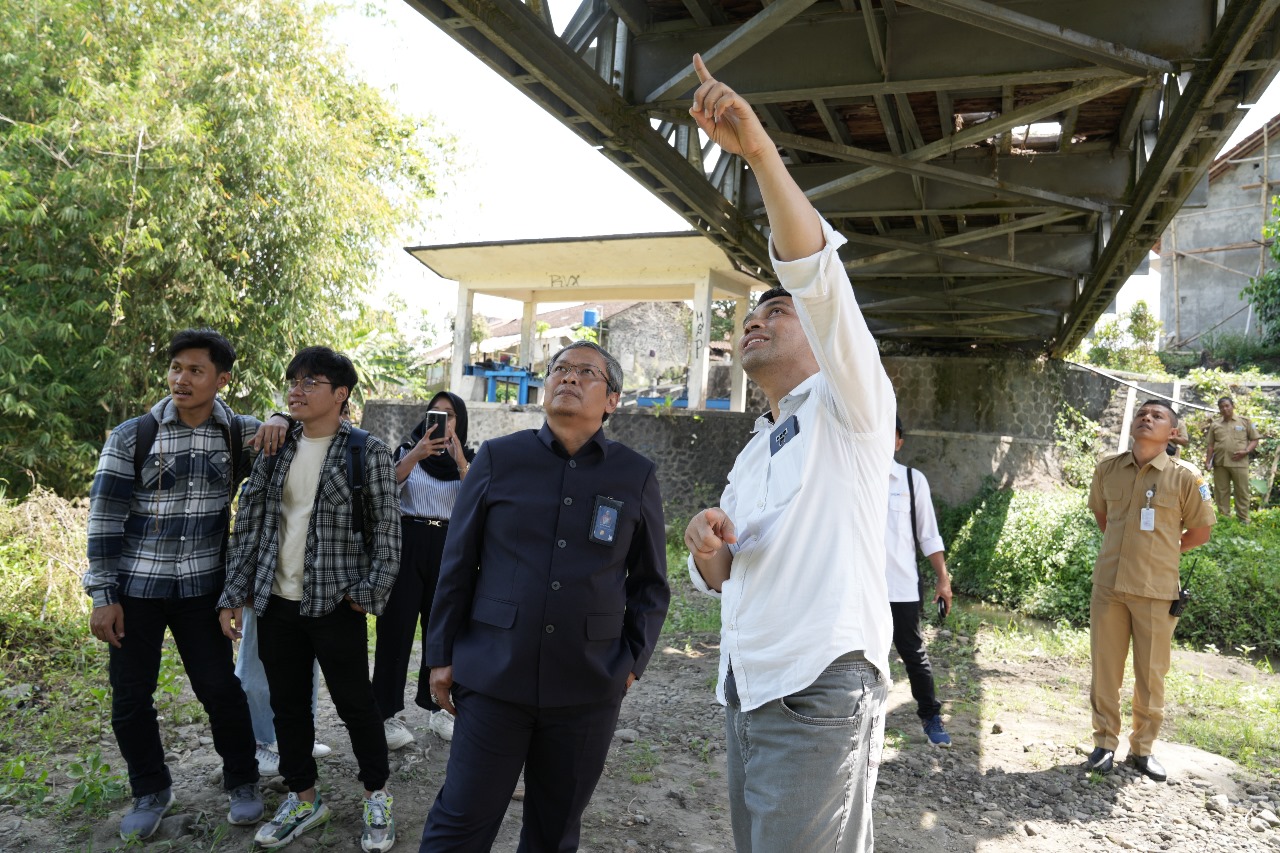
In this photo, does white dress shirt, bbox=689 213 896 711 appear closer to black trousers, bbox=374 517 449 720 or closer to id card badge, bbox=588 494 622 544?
id card badge, bbox=588 494 622 544

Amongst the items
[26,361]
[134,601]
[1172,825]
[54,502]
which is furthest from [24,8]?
[1172,825]

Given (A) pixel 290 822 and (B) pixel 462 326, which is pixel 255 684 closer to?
(A) pixel 290 822

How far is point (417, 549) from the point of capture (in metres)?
4.77

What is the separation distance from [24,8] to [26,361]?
4548mm

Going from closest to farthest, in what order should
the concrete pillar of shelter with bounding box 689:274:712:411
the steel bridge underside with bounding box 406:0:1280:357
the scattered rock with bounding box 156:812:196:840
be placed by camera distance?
the scattered rock with bounding box 156:812:196:840, the steel bridge underside with bounding box 406:0:1280:357, the concrete pillar of shelter with bounding box 689:274:712:411

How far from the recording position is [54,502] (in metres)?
7.67

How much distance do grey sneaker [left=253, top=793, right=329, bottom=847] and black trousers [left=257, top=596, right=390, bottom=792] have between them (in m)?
0.07

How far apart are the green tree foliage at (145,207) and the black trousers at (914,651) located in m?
8.93

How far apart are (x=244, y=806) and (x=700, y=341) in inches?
449

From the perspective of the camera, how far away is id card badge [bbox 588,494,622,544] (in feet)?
9.16

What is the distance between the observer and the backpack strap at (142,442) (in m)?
3.70

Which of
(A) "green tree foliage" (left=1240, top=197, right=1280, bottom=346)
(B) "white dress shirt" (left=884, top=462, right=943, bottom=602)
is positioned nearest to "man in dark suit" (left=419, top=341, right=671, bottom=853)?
(B) "white dress shirt" (left=884, top=462, right=943, bottom=602)

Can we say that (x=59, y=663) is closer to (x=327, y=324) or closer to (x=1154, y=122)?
(x=327, y=324)

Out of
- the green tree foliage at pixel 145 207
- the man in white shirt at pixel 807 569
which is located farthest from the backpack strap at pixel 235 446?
the green tree foliage at pixel 145 207
